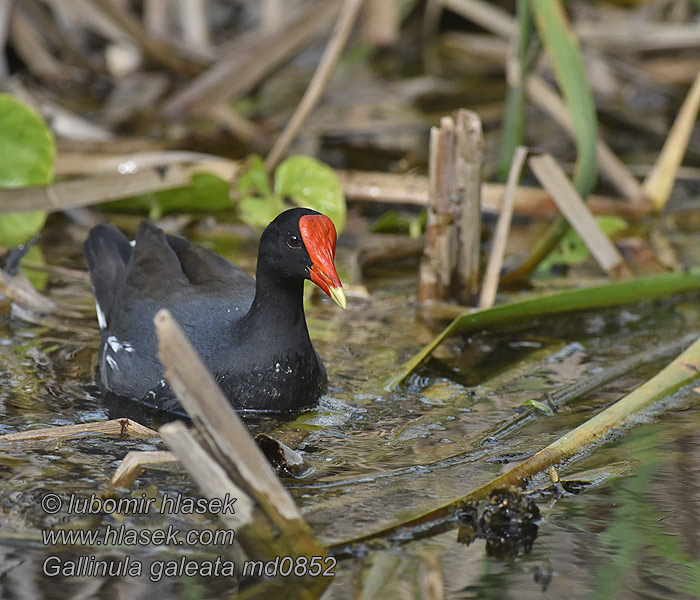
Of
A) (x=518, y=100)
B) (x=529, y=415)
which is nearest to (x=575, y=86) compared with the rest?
(x=518, y=100)

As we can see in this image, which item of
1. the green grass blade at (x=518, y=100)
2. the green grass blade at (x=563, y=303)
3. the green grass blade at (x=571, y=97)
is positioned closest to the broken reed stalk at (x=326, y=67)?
the green grass blade at (x=518, y=100)

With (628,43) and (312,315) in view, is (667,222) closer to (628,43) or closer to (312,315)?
(628,43)

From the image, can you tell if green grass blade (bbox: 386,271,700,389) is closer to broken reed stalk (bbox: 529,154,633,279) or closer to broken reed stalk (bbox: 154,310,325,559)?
broken reed stalk (bbox: 529,154,633,279)

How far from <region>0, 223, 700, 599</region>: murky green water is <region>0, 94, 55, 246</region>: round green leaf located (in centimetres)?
71

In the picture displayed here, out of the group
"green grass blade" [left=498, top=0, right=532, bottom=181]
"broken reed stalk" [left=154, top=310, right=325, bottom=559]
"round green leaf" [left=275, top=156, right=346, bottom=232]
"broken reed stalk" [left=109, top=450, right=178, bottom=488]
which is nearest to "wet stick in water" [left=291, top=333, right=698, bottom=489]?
"broken reed stalk" [left=109, top=450, right=178, bottom=488]

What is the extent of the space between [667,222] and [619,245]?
0.69 m

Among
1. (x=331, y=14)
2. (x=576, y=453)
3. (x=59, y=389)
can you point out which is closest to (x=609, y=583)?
(x=576, y=453)

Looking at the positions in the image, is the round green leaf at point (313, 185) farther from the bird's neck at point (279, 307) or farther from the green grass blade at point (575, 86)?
the bird's neck at point (279, 307)

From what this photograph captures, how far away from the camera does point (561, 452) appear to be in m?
2.69

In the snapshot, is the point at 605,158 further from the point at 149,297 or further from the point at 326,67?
the point at 149,297

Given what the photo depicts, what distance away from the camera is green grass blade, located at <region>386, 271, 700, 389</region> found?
11.1ft

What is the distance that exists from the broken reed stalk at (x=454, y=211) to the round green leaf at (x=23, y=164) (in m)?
1.68

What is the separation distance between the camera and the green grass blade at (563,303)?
339cm

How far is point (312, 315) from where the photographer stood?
165 inches
